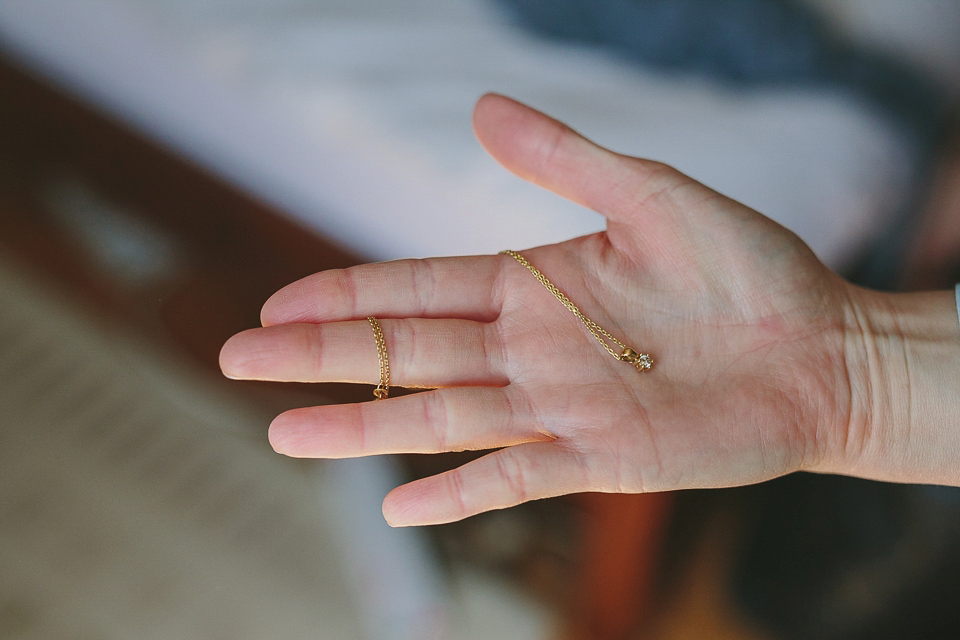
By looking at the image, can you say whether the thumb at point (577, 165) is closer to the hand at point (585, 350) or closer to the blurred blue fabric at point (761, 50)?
the hand at point (585, 350)

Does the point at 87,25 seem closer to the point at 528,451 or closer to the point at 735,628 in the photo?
the point at 528,451

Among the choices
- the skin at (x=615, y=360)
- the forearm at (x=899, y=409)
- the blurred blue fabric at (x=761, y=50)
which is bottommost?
the forearm at (x=899, y=409)

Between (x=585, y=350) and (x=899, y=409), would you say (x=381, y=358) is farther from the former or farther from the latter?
(x=899, y=409)

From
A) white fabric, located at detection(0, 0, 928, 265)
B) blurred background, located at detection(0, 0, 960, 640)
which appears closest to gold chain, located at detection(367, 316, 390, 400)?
blurred background, located at detection(0, 0, 960, 640)

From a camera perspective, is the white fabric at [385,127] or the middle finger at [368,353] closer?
the middle finger at [368,353]

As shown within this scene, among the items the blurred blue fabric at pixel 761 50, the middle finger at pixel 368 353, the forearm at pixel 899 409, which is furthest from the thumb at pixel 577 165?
the blurred blue fabric at pixel 761 50

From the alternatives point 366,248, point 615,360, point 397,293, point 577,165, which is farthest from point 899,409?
Answer: point 366,248
